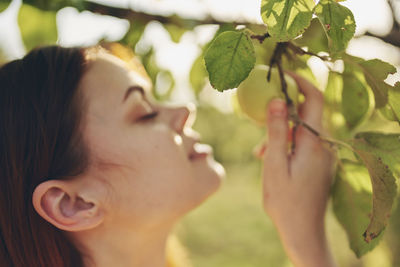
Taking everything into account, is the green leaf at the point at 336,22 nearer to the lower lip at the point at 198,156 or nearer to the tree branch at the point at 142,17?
the tree branch at the point at 142,17

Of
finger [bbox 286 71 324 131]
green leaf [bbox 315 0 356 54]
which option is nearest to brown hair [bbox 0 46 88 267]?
finger [bbox 286 71 324 131]

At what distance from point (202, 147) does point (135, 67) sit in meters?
0.33

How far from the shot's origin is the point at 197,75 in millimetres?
955

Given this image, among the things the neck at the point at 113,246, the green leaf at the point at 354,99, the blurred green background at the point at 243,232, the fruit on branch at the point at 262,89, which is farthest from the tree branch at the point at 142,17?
the blurred green background at the point at 243,232

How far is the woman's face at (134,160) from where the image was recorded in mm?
840

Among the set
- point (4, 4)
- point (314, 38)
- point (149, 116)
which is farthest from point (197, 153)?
point (4, 4)

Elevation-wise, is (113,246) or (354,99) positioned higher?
(354,99)

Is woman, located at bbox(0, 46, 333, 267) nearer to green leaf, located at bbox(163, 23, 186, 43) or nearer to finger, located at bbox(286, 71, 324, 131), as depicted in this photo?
finger, located at bbox(286, 71, 324, 131)

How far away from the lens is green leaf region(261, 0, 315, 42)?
46cm

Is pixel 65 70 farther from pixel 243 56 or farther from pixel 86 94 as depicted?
pixel 243 56

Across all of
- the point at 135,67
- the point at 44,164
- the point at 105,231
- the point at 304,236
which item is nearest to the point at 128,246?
the point at 105,231

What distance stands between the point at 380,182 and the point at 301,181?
328 mm

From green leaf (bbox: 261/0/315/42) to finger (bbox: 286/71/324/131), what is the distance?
1.26 ft

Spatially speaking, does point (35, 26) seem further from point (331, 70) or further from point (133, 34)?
point (331, 70)
